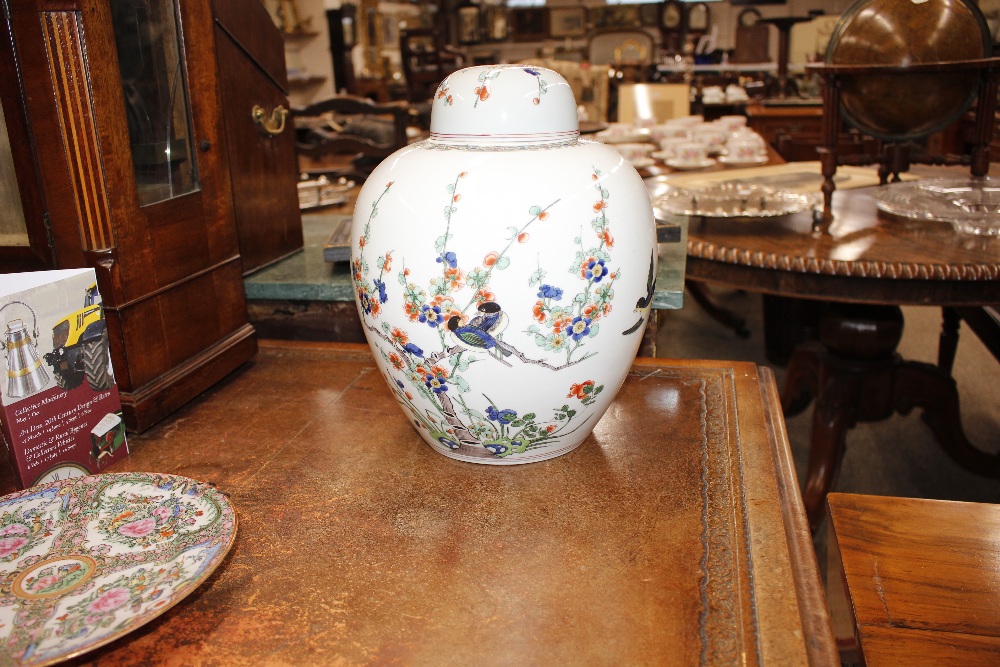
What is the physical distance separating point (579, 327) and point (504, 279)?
9 cm

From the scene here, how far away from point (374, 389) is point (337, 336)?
0.27 m

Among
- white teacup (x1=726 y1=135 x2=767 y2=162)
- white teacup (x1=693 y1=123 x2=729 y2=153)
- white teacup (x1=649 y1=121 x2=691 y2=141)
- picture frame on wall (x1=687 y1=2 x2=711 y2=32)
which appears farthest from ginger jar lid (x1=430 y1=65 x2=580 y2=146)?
picture frame on wall (x1=687 y1=2 x2=711 y2=32)

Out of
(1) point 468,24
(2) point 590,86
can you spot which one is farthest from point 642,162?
(1) point 468,24

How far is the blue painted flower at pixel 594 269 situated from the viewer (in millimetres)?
712

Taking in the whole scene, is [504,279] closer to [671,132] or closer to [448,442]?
[448,442]

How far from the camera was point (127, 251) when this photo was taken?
0.85 meters

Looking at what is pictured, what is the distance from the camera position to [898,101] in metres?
1.89

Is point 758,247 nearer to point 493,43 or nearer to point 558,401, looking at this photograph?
point 558,401

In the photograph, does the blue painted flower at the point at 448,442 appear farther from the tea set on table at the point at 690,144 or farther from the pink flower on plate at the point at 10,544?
the tea set on table at the point at 690,144

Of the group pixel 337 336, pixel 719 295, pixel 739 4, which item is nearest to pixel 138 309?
pixel 337 336

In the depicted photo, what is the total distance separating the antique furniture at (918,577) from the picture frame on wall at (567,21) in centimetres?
944

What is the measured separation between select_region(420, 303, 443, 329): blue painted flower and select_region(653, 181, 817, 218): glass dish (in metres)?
1.18

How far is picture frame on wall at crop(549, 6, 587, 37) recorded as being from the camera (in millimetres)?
9523

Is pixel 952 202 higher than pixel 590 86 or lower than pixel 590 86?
lower
